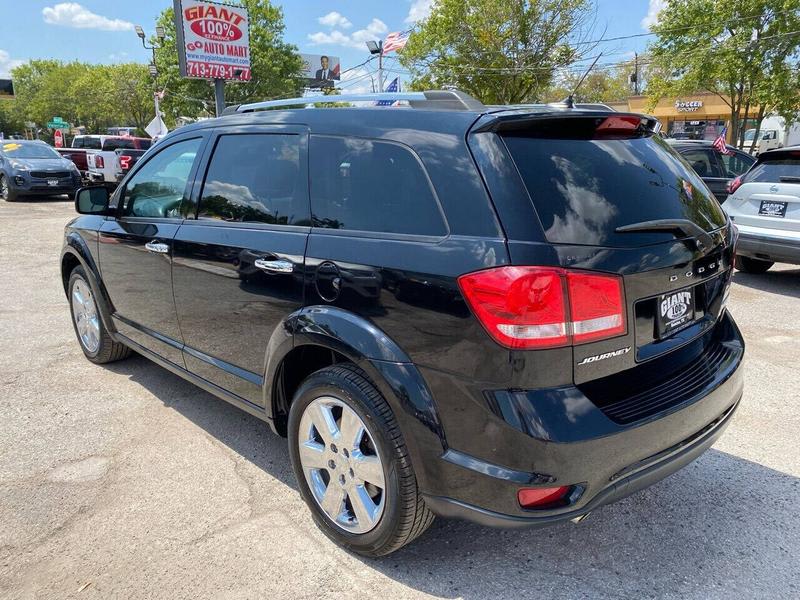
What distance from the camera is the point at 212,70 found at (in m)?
20.9

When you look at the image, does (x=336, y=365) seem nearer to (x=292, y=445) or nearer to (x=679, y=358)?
(x=292, y=445)

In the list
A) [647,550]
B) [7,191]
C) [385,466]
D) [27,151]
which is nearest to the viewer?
[385,466]

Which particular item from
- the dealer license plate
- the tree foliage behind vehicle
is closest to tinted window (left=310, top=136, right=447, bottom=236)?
the dealer license plate

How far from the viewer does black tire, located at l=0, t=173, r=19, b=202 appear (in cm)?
1686

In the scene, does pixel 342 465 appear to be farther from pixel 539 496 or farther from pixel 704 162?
pixel 704 162

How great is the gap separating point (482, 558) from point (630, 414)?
94 cm

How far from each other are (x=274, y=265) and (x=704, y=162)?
9420 mm

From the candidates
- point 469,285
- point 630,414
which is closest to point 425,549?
point 630,414

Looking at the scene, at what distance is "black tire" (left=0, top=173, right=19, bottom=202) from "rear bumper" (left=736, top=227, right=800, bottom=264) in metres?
18.1

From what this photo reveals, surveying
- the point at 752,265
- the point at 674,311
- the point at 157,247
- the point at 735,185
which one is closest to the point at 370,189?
the point at 674,311

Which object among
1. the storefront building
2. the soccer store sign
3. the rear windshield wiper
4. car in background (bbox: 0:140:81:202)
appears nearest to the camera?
the rear windshield wiper

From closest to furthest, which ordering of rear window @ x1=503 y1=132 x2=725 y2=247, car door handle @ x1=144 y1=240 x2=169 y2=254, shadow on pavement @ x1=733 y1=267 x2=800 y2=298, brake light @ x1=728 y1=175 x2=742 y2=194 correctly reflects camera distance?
rear window @ x1=503 y1=132 x2=725 y2=247 → car door handle @ x1=144 y1=240 x2=169 y2=254 → shadow on pavement @ x1=733 y1=267 x2=800 y2=298 → brake light @ x1=728 y1=175 x2=742 y2=194

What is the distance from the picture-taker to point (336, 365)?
243cm

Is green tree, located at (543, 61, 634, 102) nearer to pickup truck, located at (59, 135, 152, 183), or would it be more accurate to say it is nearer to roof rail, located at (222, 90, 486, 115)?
pickup truck, located at (59, 135, 152, 183)
